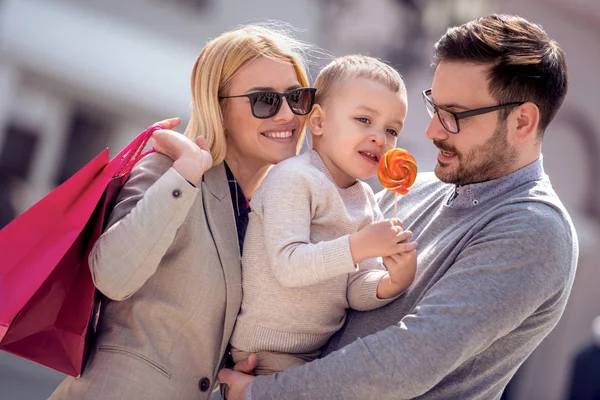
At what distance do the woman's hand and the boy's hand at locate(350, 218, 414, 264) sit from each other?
0.58 metres

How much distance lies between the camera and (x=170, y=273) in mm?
3123

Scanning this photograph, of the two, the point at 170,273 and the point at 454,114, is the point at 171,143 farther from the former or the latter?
the point at 454,114

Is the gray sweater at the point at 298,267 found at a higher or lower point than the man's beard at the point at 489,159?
lower

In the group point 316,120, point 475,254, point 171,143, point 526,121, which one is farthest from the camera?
point 316,120

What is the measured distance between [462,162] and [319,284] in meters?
0.70

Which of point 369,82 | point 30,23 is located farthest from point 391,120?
point 30,23

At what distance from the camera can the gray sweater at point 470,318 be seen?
2.84 metres

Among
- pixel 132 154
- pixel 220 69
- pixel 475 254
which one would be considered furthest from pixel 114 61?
pixel 475 254

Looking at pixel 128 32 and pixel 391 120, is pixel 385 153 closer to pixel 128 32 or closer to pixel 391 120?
pixel 391 120

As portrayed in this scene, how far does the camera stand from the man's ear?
10.7 ft

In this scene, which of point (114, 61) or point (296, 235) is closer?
point (296, 235)

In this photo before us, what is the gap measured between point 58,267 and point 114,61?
800 cm

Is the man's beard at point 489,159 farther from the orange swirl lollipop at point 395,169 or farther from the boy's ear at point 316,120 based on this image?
the boy's ear at point 316,120

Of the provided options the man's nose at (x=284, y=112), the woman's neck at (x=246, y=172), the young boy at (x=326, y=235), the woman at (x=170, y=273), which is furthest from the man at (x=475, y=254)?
the woman's neck at (x=246, y=172)
